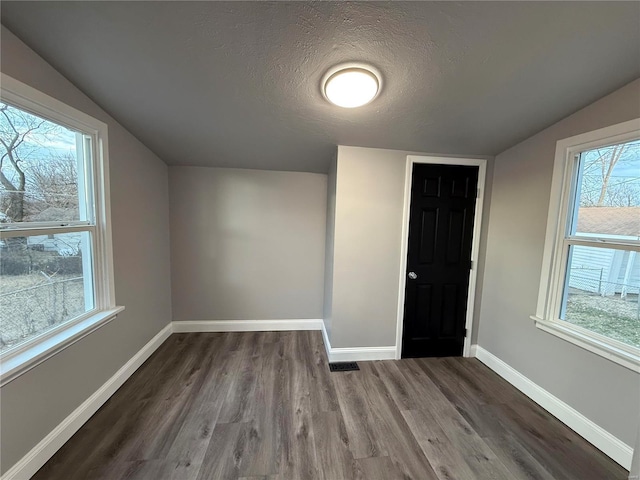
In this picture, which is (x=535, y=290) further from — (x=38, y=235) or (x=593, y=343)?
(x=38, y=235)

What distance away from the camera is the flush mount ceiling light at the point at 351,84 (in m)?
1.50

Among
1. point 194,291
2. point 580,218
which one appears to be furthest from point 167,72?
point 580,218

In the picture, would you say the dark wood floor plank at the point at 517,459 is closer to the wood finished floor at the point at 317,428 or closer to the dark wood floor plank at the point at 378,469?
the wood finished floor at the point at 317,428

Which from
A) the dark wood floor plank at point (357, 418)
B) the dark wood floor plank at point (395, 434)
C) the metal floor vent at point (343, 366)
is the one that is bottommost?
the dark wood floor plank at point (357, 418)

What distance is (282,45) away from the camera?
137 cm

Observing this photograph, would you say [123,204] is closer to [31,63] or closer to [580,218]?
[31,63]

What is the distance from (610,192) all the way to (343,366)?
2489 millimetres

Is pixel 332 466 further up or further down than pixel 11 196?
further down

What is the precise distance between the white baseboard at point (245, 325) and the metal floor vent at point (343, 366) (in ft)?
2.58

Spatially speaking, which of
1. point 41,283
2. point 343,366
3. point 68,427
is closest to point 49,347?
point 41,283

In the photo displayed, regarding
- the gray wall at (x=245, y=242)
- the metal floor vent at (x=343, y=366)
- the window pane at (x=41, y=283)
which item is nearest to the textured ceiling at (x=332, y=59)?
the gray wall at (x=245, y=242)

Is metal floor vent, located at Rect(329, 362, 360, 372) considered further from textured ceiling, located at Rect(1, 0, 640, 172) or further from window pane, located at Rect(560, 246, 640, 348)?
textured ceiling, located at Rect(1, 0, 640, 172)

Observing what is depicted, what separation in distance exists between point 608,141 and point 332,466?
272 centimetres

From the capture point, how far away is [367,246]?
99.1 inches
